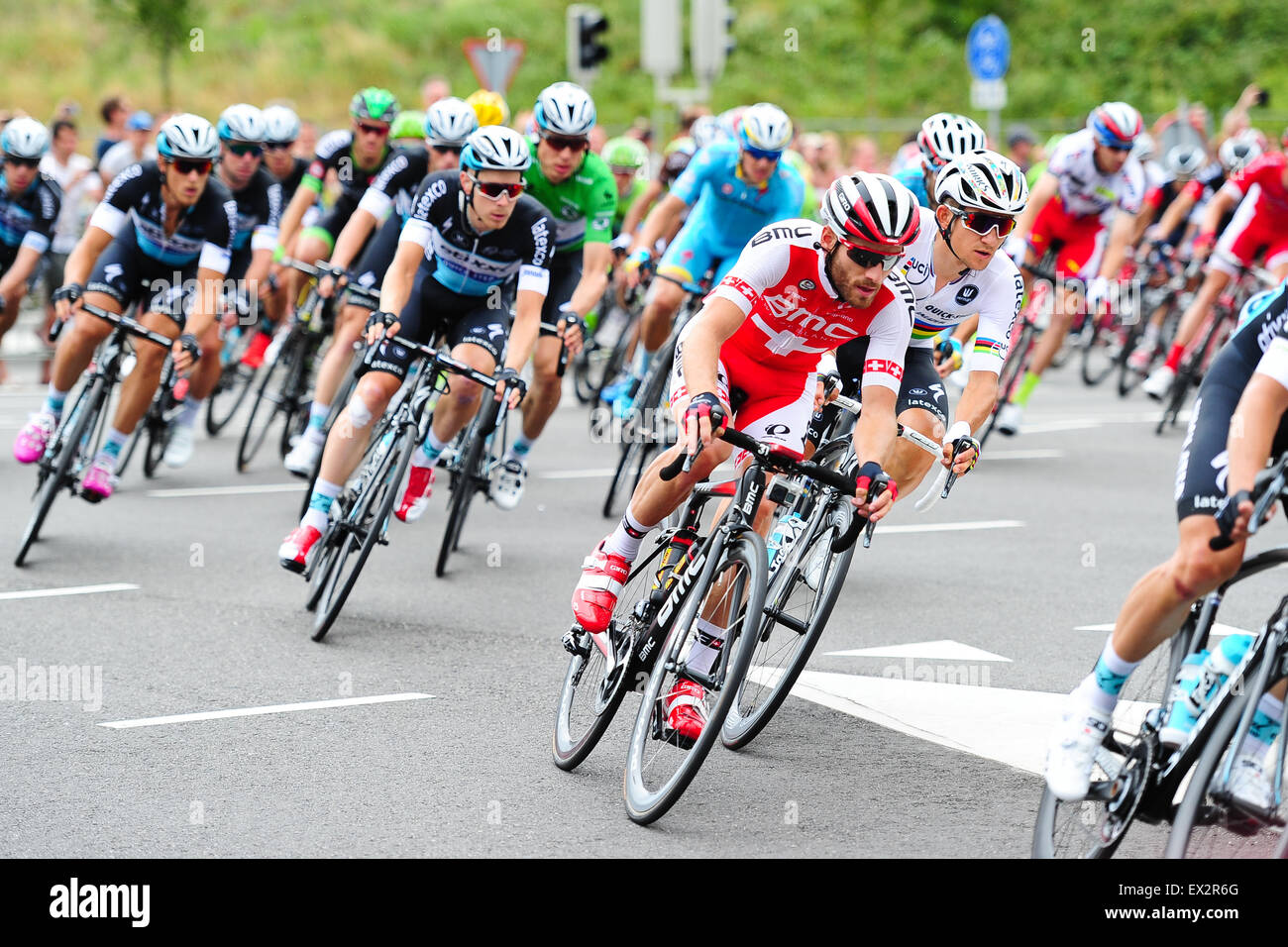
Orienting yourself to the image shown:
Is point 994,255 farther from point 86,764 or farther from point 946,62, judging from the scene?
point 946,62

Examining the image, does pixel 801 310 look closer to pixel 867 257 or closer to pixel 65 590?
pixel 867 257

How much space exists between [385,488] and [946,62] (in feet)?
108

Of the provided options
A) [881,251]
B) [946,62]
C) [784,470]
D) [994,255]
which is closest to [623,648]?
[784,470]

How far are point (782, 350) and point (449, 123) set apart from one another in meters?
4.92

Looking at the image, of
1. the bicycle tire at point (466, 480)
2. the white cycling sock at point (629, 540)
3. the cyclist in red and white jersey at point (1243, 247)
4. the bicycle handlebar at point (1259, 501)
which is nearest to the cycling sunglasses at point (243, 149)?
the bicycle tire at point (466, 480)

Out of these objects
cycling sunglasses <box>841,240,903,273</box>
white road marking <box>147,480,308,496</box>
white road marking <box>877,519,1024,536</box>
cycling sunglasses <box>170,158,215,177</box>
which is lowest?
white road marking <box>877,519,1024,536</box>

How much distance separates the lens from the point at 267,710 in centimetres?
612

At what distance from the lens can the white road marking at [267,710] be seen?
595cm

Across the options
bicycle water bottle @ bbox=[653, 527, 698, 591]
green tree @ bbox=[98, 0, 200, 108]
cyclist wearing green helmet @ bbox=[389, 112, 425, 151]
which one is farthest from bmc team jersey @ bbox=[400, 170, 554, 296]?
green tree @ bbox=[98, 0, 200, 108]

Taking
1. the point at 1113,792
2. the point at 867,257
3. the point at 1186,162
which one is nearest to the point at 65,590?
the point at 867,257

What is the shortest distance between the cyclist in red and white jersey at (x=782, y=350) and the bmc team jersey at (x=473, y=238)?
2206mm

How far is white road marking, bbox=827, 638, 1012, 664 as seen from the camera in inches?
278

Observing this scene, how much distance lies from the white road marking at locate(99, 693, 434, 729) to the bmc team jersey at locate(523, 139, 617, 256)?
433 cm

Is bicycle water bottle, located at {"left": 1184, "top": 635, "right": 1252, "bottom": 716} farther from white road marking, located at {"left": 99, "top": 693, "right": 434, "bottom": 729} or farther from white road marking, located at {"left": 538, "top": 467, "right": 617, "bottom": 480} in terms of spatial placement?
white road marking, located at {"left": 538, "top": 467, "right": 617, "bottom": 480}
